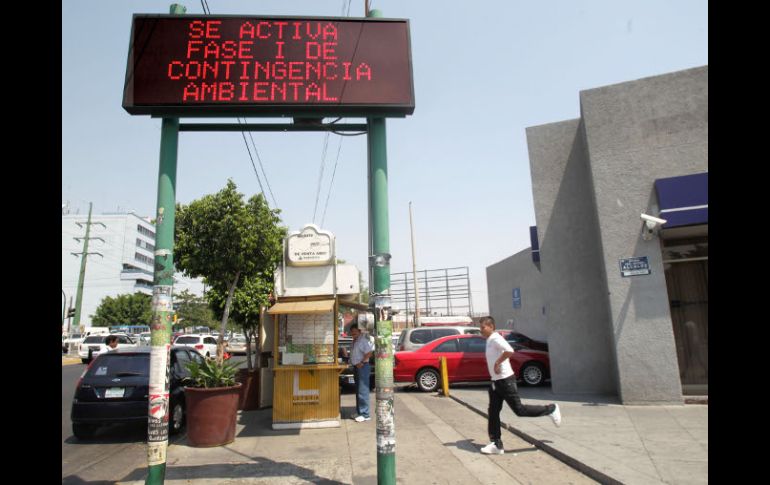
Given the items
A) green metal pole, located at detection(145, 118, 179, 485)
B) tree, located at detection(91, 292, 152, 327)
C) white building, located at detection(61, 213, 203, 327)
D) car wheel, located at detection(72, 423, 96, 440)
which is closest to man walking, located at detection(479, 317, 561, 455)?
green metal pole, located at detection(145, 118, 179, 485)

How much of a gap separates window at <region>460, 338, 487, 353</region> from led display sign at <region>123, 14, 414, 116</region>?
9252mm

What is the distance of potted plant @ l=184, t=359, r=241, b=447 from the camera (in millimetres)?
6867

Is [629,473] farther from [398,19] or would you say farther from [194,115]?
[194,115]

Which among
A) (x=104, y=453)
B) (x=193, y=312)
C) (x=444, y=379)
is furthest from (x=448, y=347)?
(x=193, y=312)

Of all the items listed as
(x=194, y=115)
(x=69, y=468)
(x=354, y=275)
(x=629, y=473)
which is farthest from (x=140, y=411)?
(x=629, y=473)

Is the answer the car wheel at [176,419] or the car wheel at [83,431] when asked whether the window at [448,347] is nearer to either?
the car wheel at [176,419]

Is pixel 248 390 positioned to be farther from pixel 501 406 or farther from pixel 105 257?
pixel 105 257

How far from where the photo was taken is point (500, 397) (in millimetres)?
6434

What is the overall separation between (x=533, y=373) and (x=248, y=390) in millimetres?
7547

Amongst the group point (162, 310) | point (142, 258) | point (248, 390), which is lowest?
point (248, 390)

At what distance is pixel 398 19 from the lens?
17.8 feet

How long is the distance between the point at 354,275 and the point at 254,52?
454 cm

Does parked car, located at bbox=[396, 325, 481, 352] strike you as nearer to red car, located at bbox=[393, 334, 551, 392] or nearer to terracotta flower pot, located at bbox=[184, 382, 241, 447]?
red car, located at bbox=[393, 334, 551, 392]
